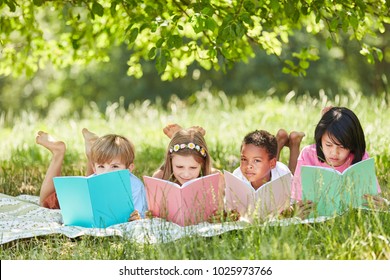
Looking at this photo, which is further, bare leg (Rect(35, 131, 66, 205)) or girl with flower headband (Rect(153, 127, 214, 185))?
bare leg (Rect(35, 131, 66, 205))

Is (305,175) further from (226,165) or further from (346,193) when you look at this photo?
(226,165)

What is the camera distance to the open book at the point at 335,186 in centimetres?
448

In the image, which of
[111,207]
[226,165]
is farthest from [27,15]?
[111,207]

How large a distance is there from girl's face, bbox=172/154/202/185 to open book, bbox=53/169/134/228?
1.21ft

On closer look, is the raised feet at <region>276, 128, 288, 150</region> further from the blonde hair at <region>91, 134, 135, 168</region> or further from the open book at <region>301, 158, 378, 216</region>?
the open book at <region>301, 158, 378, 216</region>

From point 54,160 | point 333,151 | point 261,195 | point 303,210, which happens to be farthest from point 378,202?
point 54,160

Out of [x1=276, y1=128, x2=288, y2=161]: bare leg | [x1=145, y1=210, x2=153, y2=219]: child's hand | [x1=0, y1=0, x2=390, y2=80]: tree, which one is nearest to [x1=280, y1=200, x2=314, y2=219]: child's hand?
[x1=145, y1=210, x2=153, y2=219]: child's hand

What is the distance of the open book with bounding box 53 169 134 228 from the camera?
476 cm

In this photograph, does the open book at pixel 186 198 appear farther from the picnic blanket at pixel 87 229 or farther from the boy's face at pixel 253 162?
the boy's face at pixel 253 162

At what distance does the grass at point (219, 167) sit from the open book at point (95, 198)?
0.23m

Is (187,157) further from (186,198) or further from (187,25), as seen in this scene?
(187,25)

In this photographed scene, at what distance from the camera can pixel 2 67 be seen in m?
7.96

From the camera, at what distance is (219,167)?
7.03 m

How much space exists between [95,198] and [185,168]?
2.21 ft
